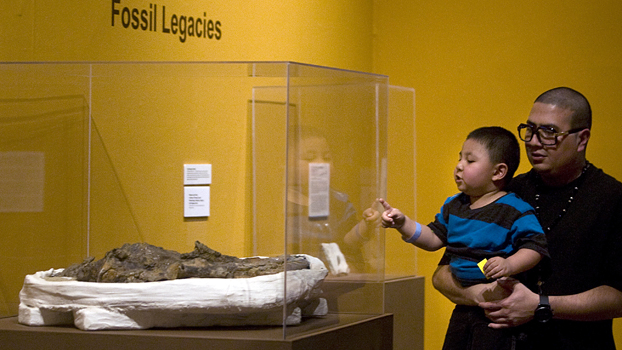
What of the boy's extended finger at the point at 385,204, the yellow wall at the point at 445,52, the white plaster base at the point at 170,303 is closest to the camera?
the white plaster base at the point at 170,303

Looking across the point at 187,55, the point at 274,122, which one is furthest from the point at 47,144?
the point at 187,55

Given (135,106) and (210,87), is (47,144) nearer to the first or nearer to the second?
(135,106)

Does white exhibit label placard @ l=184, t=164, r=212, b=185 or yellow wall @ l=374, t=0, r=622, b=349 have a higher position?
yellow wall @ l=374, t=0, r=622, b=349

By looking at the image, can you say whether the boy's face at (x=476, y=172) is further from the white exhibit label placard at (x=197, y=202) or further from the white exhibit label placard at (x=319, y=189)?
the white exhibit label placard at (x=197, y=202)

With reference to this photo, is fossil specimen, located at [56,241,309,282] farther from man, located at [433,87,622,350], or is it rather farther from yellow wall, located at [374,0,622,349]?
yellow wall, located at [374,0,622,349]

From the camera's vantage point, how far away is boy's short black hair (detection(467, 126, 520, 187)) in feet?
7.42

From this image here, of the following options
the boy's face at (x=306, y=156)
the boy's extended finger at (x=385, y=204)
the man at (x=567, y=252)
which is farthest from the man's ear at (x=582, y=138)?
the boy's face at (x=306, y=156)

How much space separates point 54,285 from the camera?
1.90 metres

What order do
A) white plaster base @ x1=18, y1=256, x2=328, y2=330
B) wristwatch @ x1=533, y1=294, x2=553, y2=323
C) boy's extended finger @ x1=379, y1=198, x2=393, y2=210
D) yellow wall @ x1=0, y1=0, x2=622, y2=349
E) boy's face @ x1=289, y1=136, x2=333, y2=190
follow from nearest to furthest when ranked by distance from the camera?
white plaster base @ x1=18, y1=256, x2=328, y2=330 < boy's face @ x1=289, y1=136, x2=333, y2=190 < wristwatch @ x1=533, y1=294, x2=553, y2=323 < boy's extended finger @ x1=379, y1=198, x2=393, y2=210 < yellow wall @ x1=0, y1=0, x2=622, y2=349

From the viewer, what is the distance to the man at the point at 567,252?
6.94 ft

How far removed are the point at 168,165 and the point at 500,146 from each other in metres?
1.03

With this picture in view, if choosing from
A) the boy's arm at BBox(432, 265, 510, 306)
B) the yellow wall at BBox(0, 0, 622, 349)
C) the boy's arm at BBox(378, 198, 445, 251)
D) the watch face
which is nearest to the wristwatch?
the watch face

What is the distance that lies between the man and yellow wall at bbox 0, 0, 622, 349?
1.51 metres

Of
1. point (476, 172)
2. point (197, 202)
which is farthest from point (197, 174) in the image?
point (476, 172)
